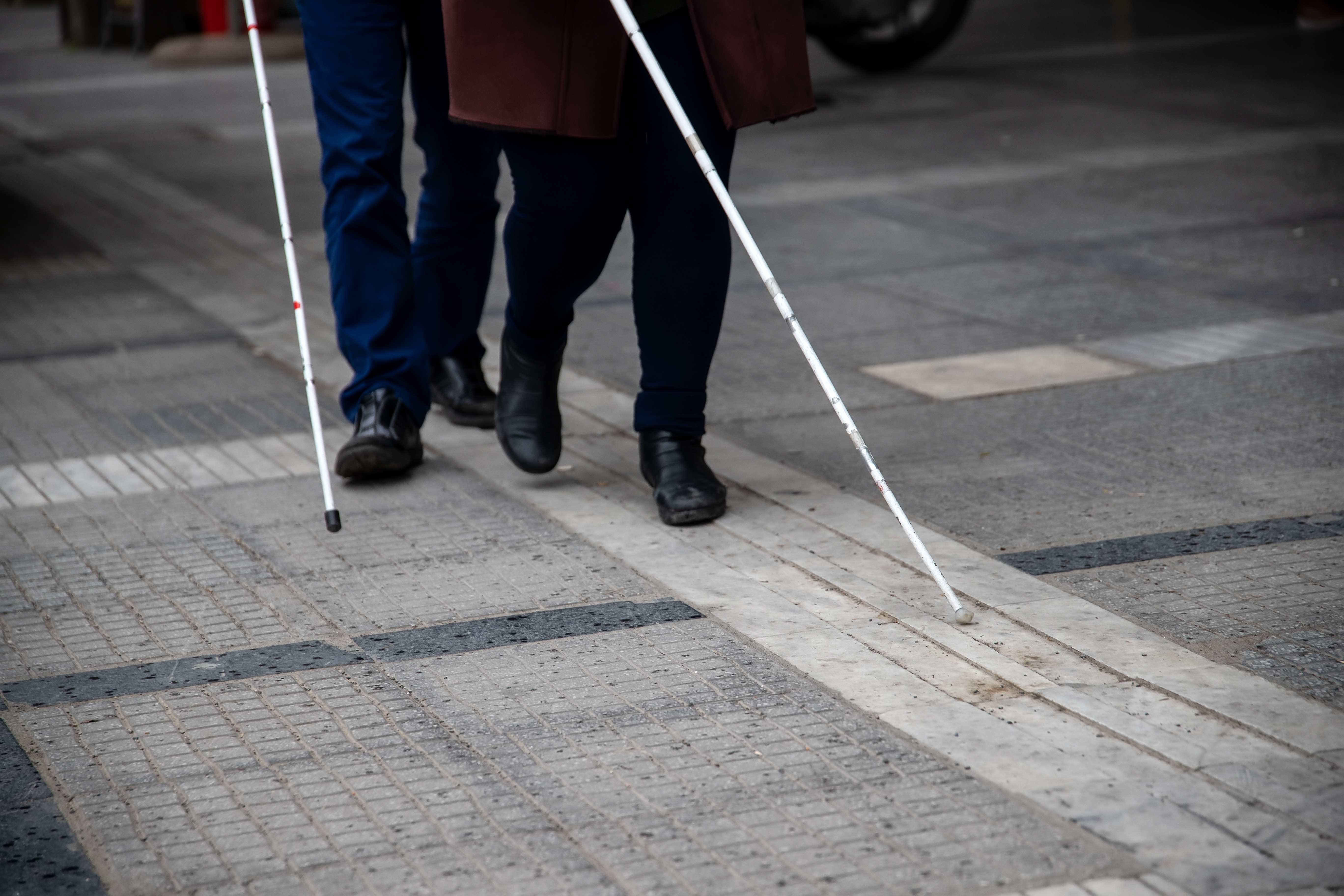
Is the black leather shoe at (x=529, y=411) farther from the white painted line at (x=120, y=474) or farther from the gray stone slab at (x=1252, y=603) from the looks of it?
the gray stone slab at (x=1252, y=603)

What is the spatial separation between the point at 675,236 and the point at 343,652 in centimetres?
128

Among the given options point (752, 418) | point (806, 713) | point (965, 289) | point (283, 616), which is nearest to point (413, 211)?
point (965, 289)

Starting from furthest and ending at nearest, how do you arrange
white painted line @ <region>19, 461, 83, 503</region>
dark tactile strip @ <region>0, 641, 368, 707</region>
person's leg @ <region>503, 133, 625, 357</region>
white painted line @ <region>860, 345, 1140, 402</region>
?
white painted line @ <region>860, 345, 1140, 402</region> < white painted line @ <region>19, 461, 83, 503</region> < person's leg @ <region>503, 133, 625, 357</region> < dark tactile strip @ <region>0, 641, 368, 707</region>

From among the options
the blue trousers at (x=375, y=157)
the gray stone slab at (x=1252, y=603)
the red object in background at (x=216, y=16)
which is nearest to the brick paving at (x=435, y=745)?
the blue trousers at (x=375, y=157)

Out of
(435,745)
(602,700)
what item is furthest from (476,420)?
(435,745)

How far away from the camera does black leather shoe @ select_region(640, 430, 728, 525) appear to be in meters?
3.94

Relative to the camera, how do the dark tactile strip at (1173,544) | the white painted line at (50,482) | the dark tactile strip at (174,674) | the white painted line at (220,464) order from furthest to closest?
1. the white painted line at (220,464)
2. the white painted line at (50,482)
3. the dark tactile strip at (1173,544)
4. the dark tactile strip at (174,674)

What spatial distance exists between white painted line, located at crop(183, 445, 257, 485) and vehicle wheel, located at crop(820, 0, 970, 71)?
30.8 ft

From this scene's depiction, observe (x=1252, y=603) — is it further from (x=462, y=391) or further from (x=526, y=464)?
(x=462, y=391)

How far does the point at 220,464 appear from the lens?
4.65 meters

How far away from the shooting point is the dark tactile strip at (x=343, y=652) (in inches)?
123

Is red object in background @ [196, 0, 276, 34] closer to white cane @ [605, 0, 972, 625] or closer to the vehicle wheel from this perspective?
the vehicle wheel

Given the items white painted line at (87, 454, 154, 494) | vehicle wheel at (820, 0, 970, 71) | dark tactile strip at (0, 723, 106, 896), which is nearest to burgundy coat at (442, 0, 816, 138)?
white painted line at (87, 454, 154, 494)

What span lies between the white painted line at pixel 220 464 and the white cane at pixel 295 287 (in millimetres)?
202
